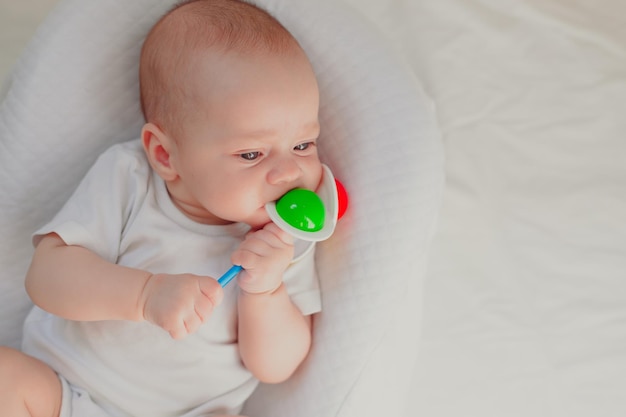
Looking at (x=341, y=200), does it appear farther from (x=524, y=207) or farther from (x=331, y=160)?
(x=524, y=207)

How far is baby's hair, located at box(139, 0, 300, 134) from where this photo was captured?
41.1 inches

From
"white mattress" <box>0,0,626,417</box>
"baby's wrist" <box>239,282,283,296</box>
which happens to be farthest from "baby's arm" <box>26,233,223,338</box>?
"white mattress" <box>0,0,626,417</box>

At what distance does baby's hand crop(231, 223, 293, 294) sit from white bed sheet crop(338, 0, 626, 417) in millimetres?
472

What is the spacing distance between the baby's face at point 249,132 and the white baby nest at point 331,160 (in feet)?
0.50

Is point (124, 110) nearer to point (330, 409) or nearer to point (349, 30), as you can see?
point (349, 30)

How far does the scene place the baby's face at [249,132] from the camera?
1016 mm

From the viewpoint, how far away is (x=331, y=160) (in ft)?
4.00

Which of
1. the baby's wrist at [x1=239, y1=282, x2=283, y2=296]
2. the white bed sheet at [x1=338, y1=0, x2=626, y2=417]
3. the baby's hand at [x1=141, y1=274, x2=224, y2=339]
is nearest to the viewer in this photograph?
the baby's hand at [x1=141, y1=274, x2=224, y2=339]

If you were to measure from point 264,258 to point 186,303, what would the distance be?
0.13 meters

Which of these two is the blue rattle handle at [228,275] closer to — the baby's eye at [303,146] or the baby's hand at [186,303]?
the baby's hand at [186,303]

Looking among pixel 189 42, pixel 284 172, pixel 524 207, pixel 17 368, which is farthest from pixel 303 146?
pixel 524 207

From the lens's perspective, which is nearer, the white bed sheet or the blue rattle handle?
the blue rattle handle

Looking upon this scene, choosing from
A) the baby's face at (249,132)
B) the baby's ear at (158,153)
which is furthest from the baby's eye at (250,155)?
the baby's ear at (158,153)

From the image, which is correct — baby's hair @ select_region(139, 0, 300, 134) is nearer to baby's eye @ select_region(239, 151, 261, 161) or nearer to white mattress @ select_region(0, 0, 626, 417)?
baby's eye @ select_region(239, 151, 261, 161)
